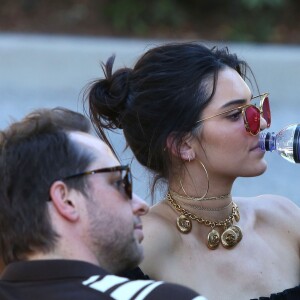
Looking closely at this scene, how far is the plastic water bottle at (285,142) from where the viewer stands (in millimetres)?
3164

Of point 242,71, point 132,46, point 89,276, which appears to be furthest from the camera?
point 132,46

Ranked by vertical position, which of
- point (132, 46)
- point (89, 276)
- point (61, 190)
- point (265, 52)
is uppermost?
point (61, 190)

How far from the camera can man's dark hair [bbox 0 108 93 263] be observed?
221cm

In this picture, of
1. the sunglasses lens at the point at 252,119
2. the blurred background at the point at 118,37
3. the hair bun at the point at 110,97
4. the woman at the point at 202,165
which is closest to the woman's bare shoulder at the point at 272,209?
the woman at the point at 202,165

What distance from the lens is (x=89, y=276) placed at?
2154 millimetres

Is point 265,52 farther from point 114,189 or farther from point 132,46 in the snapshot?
point 114,189

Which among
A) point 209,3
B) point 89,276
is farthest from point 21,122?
point 209,3

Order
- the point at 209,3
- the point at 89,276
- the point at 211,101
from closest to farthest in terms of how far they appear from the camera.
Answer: the point at 89,276
the point at 211,101
the point at 209,3

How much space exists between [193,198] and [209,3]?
15.4 metres

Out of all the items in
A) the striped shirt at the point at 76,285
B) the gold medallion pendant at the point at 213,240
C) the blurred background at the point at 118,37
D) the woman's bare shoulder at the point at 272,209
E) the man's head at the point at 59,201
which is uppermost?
the man's head at the point at 59,201

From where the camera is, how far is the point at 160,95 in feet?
10.4

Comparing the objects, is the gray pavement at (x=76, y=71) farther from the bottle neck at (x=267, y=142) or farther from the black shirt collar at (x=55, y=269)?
the black shirt collar at (x=55, y=269)

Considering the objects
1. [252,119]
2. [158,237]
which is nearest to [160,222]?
[158,237]

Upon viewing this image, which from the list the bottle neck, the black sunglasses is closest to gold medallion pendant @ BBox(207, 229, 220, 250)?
the bottle neck
